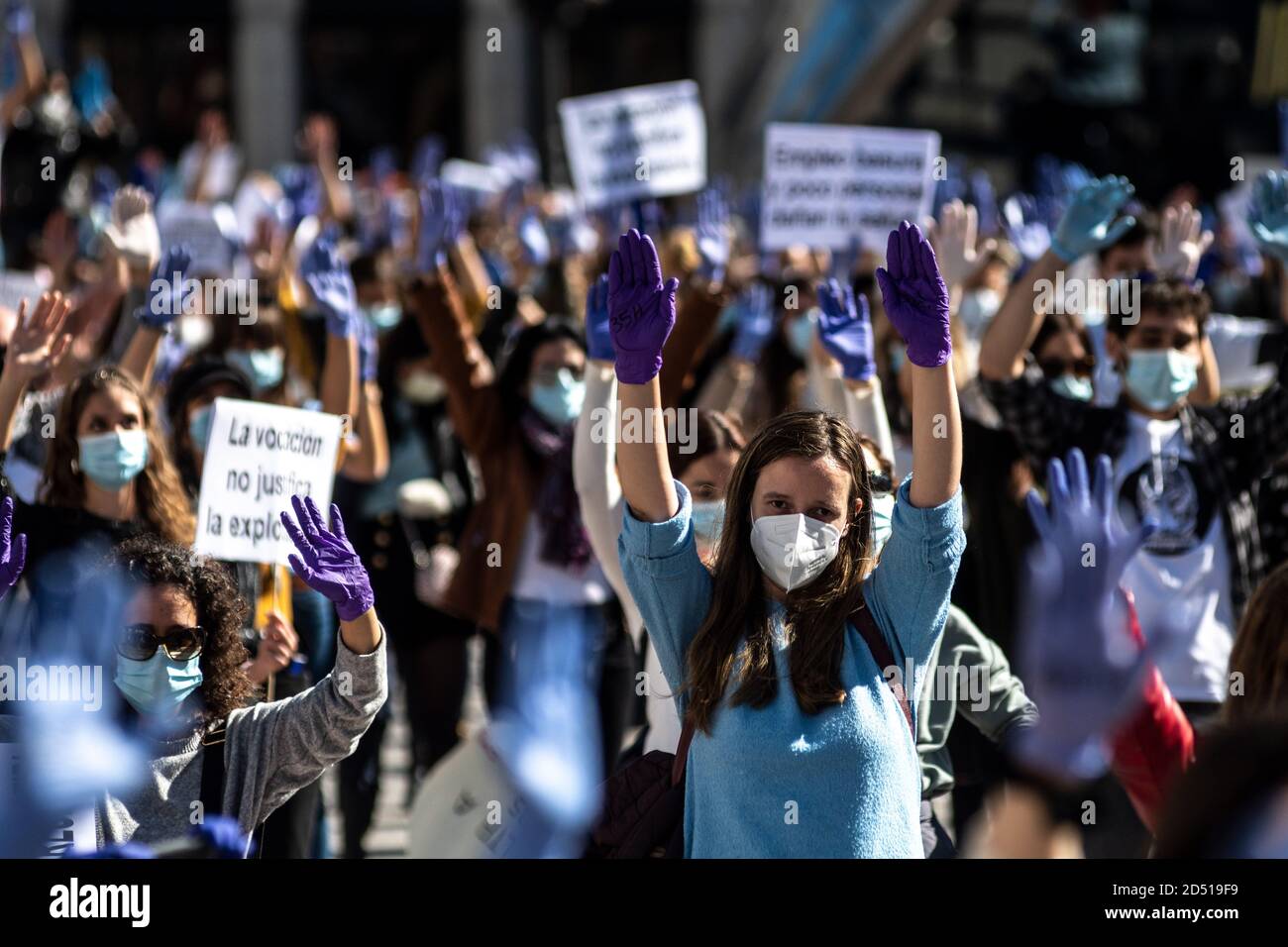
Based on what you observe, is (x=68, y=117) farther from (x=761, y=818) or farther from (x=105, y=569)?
(x=761, y=818)

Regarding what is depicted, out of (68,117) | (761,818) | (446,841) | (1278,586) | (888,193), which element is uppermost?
(68,117)

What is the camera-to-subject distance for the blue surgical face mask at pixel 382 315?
26.1ft

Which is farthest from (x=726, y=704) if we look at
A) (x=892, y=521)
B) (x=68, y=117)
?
(x=68, y=117)

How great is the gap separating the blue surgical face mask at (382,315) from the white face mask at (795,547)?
478 centimetres

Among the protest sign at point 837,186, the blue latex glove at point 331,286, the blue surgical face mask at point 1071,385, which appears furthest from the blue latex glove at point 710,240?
the blue surgical face mask at point 1071,385

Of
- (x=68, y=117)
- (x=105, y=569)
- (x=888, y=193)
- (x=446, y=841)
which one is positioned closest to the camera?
(x=105, y=569)

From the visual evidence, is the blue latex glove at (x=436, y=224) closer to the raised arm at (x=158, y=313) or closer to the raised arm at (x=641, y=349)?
the raised arm at (x=158, y=313)

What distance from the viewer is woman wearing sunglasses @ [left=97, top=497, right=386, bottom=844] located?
342 cm

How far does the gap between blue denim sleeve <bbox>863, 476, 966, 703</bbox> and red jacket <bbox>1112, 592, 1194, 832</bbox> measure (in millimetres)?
291

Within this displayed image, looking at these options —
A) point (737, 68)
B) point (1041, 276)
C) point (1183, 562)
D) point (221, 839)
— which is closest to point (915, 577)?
point (221, 839)

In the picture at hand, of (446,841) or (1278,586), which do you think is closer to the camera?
(1278,586)

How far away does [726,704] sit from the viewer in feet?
10.5

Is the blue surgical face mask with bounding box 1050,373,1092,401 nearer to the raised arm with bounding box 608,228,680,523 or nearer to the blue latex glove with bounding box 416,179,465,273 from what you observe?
the blue latex glove with bounding box 416,179,465,273

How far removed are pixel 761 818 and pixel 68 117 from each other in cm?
964
